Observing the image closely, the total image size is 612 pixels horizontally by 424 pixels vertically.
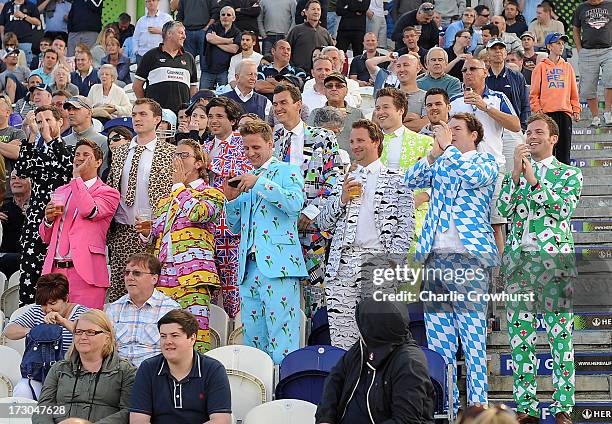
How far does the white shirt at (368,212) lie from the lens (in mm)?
7984

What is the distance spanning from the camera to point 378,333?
614 centimetres

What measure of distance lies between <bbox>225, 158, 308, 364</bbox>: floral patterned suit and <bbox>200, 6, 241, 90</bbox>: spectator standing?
6626 millimetres

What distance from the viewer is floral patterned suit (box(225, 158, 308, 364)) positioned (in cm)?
803

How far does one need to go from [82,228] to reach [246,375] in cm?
203

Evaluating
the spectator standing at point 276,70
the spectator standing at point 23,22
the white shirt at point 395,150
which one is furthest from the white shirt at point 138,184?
the spectator standing at point 23,22

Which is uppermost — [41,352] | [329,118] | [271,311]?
[329,118]

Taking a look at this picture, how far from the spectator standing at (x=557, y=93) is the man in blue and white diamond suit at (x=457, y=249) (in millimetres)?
4292

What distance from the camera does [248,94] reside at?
1147 cm

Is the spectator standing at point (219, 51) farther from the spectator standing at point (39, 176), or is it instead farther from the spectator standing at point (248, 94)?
the spectator standing at point (39, 176)

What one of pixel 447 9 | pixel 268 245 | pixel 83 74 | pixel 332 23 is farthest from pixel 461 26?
pixel 268 245

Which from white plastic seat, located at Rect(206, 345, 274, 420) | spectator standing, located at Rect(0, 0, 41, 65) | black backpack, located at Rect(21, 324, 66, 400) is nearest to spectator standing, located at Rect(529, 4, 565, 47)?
spectator standing, located at Rect(0, 0, 41, 65)

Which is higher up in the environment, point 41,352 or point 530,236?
point 530,236

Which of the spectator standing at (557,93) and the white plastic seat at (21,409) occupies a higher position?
the spectator standing at (557,93)

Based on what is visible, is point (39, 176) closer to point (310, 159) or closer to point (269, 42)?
point (310, 159)
